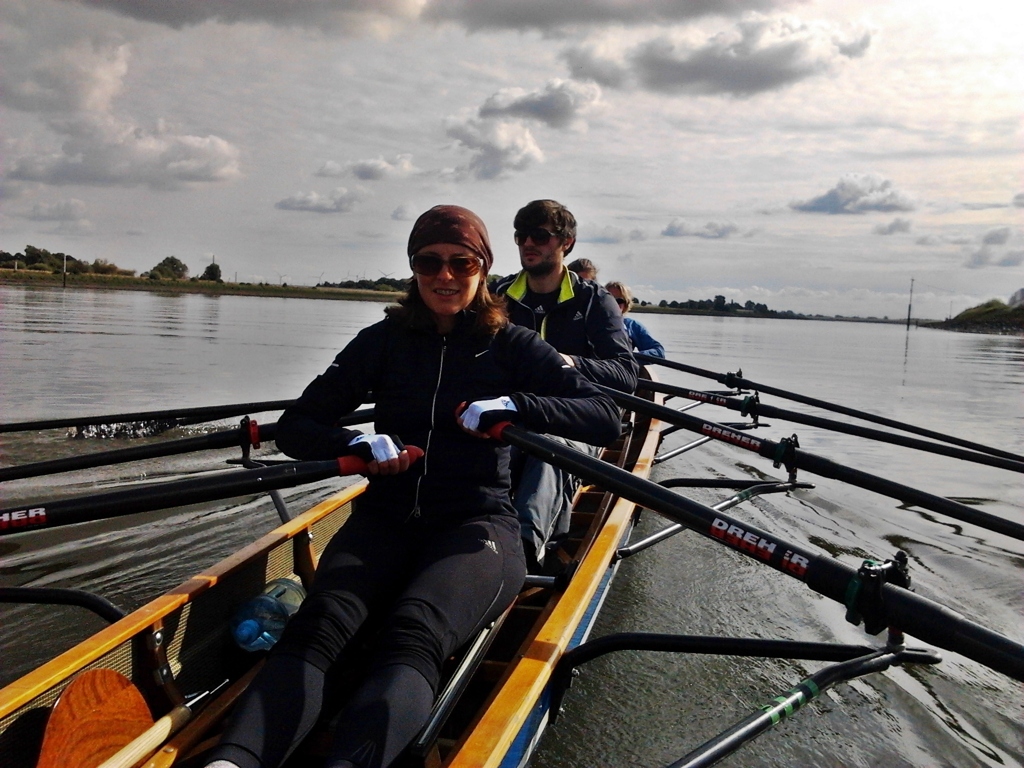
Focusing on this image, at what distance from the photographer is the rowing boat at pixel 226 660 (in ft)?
7.34

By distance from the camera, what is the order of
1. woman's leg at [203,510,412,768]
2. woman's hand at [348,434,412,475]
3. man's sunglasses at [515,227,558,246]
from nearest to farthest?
woman's leg at [203,510,412,768] → woman's hand at [348,434,412,475] → man's sunglasses at [515,227,558,246]

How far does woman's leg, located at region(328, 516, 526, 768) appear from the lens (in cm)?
199

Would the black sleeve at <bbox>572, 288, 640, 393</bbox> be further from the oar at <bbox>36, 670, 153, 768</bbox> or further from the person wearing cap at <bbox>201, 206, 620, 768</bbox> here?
the oar at <bbox>36, 670, 153, 768</bbox>

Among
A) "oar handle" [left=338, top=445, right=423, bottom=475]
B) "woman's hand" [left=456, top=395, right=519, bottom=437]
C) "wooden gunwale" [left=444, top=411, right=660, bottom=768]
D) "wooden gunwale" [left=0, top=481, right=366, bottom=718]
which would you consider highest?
"woman's hand" [left=456, top=395, right=519, bottom=437]

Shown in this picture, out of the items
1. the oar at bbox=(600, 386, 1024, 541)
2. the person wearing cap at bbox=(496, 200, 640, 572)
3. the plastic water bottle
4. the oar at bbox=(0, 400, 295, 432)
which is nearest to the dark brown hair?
the person wearing cap at bbox=(496, 200, 640, 572)

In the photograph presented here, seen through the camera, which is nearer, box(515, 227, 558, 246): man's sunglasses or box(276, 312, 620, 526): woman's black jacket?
box(276, 312, 620, 526): woman's black jacket

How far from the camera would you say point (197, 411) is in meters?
4.95

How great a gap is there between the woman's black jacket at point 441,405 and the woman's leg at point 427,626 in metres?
0.16

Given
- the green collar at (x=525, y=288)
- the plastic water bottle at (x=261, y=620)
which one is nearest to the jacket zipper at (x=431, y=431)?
Answer: the plastic water bottle at (x=261, y=620)

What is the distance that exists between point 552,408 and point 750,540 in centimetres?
99

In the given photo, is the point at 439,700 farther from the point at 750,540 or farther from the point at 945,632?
the point at 945,632

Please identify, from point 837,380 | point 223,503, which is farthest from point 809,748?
point 837,380

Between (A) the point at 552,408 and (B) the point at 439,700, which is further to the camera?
(A) the point at 552,408

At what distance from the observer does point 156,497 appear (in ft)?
7.89
